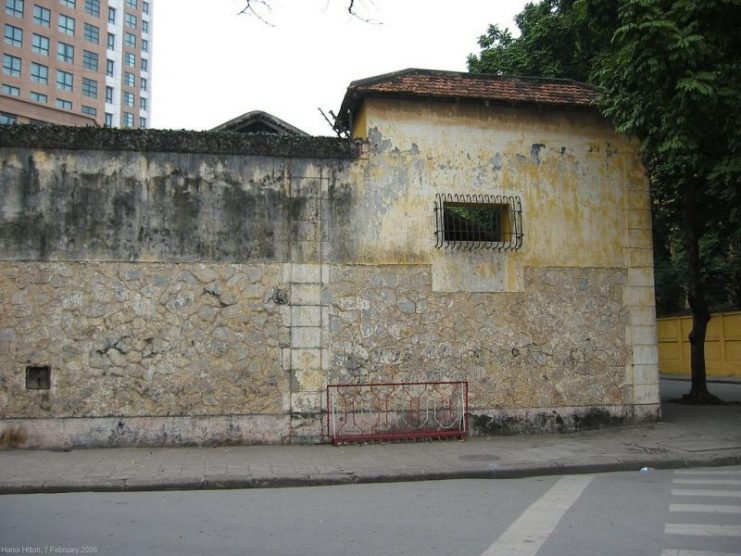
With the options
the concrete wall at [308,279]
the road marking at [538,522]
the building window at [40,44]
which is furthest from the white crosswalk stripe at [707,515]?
the building window at [40,44]

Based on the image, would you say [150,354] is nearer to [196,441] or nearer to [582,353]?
[196,441]

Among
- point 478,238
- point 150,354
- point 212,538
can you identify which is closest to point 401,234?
point 478,238

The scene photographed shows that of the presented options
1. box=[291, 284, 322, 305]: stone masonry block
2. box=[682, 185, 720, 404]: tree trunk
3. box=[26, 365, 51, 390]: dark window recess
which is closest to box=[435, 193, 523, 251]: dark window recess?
box=[291, 284, 322, 305]: stone masonry block

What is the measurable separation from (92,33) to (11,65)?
10539mm

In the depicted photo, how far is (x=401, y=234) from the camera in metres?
10.7

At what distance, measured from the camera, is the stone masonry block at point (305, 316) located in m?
10.2

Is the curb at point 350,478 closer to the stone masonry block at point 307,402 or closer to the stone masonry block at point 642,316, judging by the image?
the stone masonry block at point 307,402

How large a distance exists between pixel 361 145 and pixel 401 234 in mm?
1620

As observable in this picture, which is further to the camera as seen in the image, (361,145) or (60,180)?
(361,145)

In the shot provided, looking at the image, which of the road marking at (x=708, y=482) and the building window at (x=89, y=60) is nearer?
the road marking at (x=708, y=482)

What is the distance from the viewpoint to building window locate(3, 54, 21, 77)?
2282 inches

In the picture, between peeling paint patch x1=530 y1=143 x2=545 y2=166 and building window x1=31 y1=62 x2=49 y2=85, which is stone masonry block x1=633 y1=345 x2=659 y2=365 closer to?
peeling paint patch x1=530 y1=143 x2=545 y2=166

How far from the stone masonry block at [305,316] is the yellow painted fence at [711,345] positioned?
2070cm

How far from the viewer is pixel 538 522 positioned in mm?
6027
